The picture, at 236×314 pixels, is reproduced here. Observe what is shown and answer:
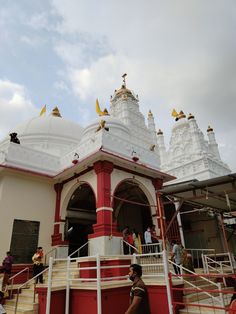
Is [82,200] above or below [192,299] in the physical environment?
above

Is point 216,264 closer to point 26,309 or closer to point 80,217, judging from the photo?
point 80,217

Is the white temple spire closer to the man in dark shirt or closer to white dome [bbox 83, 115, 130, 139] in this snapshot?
white dome [bbox 83, 115, 130, 139]

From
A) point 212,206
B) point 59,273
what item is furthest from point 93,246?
point 212,206

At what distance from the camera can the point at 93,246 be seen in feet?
31.1

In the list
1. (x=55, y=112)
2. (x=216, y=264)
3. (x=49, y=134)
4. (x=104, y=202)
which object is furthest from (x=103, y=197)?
(x=55, y=112)

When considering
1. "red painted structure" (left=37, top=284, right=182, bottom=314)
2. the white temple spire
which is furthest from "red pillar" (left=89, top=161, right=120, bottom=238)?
the white temple spire

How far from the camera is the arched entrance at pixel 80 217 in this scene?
1371cm

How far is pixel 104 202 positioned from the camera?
9.80 metres

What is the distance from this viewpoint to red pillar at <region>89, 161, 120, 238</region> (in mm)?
9445

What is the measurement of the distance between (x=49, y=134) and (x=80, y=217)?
6.53 meters

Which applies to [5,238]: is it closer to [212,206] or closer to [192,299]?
[192,299]

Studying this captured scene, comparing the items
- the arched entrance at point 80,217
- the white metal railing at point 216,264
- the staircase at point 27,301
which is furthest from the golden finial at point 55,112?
the white metal railing at point 216,264

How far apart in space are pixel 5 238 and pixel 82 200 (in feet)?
17.8

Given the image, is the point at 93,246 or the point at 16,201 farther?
the point at 16,201
